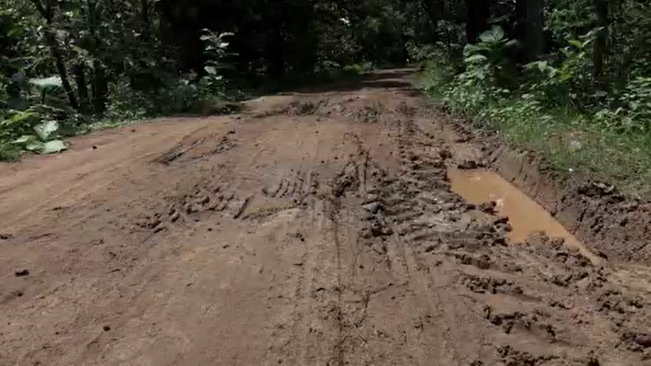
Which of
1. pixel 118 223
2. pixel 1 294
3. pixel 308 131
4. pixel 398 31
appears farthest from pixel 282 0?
pixel 398 31

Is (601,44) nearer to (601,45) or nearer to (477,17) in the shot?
(601,45)

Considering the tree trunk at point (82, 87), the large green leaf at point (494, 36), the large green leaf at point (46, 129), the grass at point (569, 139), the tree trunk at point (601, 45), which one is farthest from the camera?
the tree trunk at point (82, 87)

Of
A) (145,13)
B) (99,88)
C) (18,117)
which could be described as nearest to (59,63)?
(99,88)

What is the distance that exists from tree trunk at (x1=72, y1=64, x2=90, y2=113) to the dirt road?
8337 millimetres

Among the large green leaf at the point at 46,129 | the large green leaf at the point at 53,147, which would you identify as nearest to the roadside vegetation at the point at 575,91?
the large green leaf at the point at 53,147

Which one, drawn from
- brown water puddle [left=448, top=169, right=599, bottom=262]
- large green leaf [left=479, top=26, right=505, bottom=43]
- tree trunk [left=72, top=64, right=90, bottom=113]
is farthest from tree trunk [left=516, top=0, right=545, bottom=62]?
tree trunk [left=72, top=64, right=90, bottom=113]

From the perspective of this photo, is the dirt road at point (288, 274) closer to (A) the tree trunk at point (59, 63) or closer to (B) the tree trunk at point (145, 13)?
(A) the tree trunk at point (59, 63)

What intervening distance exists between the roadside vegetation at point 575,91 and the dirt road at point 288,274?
1.37 meters

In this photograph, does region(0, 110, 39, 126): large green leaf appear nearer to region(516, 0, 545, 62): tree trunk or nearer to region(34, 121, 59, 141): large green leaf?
region(34, 121, 59, 141): large green leaf

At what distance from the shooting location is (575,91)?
10.5 meters

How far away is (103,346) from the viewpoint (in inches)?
147

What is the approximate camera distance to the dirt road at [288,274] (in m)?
3.82

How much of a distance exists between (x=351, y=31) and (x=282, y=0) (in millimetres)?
5266

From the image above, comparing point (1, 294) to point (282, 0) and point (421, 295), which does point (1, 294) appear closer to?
point (421, 295)
